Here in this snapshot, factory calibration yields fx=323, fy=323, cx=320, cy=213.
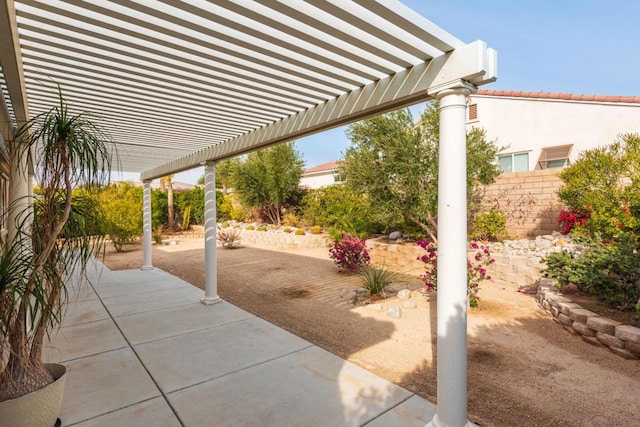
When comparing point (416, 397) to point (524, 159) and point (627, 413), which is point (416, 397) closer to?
point (627, 413)

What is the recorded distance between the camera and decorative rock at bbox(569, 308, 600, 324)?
13.3 feet

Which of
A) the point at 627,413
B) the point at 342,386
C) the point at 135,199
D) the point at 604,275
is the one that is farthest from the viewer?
the point at 135,199

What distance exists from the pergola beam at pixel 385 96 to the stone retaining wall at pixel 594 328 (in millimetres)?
3375

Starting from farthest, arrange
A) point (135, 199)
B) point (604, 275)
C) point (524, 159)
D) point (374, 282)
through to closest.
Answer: point (135, 199)
point (524, 159)
point (374, 282)
point (604, 275)

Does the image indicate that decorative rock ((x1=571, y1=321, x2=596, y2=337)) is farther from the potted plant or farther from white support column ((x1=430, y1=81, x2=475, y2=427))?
the potted plant

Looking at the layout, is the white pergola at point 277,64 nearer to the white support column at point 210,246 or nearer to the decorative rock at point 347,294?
the white support column at point 210,246

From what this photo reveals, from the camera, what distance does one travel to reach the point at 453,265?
91.8 inches

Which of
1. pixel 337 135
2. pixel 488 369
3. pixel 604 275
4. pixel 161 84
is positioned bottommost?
pixel 488 369

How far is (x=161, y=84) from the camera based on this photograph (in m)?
3.38

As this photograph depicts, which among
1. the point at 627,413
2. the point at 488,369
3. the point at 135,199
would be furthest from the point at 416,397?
the point at 135,199

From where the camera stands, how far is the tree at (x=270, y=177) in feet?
54.5

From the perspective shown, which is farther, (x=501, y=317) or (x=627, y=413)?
(x=501, y=317)

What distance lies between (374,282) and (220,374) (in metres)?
3.61

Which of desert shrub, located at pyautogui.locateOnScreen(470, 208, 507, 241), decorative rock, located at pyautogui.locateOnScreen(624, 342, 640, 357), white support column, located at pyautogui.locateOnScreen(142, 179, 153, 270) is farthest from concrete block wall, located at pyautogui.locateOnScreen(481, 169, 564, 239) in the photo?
white support column, located at pyautogui.locateOnScreen(142, 179, 153, 270)
